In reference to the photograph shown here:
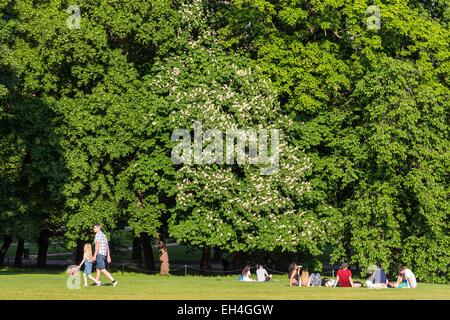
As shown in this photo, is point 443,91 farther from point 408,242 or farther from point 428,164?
point 408,242

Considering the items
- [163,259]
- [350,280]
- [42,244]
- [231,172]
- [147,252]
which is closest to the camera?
[350,280]

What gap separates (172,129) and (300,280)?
1174 cm

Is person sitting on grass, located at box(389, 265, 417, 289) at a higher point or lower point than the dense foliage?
lower

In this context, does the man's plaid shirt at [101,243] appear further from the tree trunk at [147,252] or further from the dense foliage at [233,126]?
the tree trunk at [147,252]

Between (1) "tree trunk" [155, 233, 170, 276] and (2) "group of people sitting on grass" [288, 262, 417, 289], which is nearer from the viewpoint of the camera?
(2) "group of people sitting on grass" [288, 262, 417, 289]

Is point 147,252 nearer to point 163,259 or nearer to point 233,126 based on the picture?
point 163,259

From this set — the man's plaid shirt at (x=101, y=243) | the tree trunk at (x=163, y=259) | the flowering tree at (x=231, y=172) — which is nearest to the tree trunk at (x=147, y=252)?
the tree trunk at (x=163, y=259)

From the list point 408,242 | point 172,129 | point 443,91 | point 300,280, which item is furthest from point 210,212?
point 443,91

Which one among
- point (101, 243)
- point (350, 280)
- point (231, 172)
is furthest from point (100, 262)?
point (231, 172)
